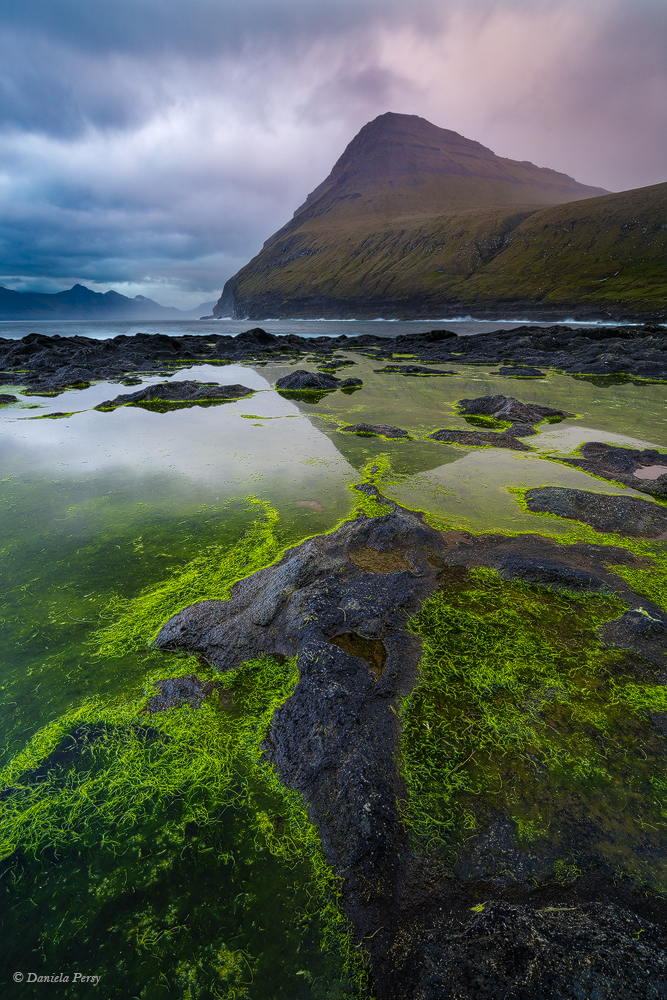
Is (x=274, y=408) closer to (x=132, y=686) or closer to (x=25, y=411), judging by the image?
(x=25, y=411)

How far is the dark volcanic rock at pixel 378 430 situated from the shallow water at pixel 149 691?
0.51 m

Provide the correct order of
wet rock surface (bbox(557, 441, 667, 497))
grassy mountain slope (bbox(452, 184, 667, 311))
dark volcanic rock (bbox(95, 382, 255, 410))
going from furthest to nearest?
grassy mountain slope (bbox(452, 184, 667, 311)) → dark volcanic rock (bbox(95, 382, 255, 410)) → wet rock surface (bbox(557, 441, 667, 497))

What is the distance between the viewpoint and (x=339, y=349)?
35375 mm

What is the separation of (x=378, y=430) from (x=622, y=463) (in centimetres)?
498

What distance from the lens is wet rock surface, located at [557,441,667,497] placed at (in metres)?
6.39

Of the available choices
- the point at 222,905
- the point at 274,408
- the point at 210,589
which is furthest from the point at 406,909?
the point at 274,408

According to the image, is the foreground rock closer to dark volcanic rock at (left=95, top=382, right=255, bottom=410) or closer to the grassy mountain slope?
dark volcanic rock at (left=95, top=382, right=255, bottom=410)

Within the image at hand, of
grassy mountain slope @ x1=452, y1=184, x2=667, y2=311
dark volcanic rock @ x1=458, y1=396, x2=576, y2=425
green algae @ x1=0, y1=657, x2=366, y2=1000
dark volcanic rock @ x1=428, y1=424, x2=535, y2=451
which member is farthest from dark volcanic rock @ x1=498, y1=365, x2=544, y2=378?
grassy mountain slope @ x1=452, y1=184, x2=667, y2=311

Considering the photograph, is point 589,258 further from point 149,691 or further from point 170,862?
point 170,862

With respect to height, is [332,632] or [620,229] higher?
[620,229]

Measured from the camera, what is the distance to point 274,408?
12.9 meters

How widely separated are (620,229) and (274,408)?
387 feet

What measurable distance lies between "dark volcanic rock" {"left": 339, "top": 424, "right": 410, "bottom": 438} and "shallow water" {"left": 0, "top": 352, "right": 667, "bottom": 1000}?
0.51m

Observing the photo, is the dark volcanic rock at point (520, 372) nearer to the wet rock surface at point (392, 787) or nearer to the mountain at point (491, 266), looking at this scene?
the wet rock surface at point (392, 787)
